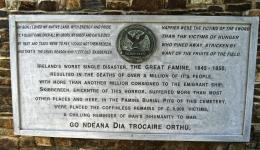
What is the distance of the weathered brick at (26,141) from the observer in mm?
3189

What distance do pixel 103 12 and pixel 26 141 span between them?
1533 mm

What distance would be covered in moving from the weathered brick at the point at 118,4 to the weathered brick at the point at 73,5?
0.92 feet

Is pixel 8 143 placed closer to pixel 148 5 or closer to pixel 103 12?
pixel 103 12

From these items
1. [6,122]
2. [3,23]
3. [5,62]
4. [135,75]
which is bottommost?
[6,122]

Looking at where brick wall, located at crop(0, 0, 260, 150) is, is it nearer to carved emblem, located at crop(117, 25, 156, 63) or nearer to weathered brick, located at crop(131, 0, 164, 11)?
weathered brick, located at crop(131, 0, 164, 11)

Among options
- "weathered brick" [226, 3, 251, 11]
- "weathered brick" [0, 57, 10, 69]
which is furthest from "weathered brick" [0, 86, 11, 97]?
"weathered brick" [226, 3, 251, 11]

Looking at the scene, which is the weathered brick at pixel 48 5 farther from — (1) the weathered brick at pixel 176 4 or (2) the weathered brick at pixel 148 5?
(1) the weathered brick at pixel 176 4

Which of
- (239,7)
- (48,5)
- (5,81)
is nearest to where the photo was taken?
(239,7)

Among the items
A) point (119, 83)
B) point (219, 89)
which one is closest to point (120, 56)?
point (119, 83)

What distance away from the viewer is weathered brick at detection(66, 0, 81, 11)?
9.78ft

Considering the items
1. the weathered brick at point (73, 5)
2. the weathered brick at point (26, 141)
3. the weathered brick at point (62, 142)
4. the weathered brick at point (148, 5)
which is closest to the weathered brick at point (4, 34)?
the weathered brick at point (73, 5)

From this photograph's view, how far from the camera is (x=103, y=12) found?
117 inches

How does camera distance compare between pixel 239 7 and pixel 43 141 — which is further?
pixel 43 141

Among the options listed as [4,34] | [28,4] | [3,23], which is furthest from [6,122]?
[28,4]
